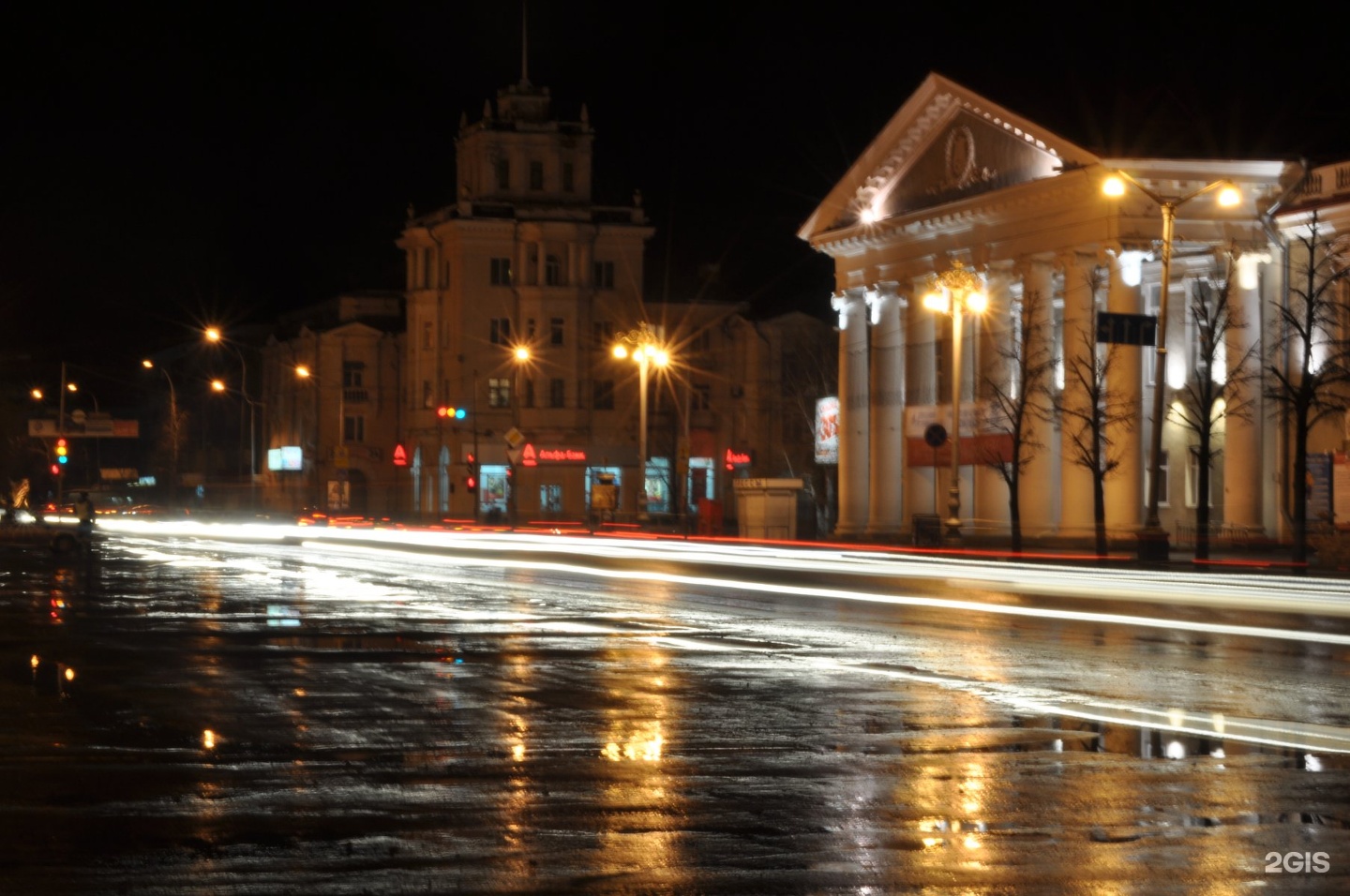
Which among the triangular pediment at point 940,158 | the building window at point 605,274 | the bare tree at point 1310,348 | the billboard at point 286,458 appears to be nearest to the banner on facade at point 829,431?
the triangular pediment at point 940,158

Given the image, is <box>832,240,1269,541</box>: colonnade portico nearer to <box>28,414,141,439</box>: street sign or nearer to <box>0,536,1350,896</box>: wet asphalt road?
<box>28,414,141,439</box>: street sign

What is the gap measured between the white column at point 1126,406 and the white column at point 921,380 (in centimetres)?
922

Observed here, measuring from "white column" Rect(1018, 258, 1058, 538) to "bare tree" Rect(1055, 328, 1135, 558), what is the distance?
1.38 meters

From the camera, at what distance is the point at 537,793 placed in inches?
418

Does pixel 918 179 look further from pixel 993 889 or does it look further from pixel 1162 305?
pixel 993 889

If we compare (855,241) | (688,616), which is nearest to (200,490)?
(855,241)

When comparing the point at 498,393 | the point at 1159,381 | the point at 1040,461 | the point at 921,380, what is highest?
the point at 498,393

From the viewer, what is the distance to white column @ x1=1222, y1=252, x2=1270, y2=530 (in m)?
54.8

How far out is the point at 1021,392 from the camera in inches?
2133

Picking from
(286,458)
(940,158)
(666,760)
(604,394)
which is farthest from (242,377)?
(666,760)

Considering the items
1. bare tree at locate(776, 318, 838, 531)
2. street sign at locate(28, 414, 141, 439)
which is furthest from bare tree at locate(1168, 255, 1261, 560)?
street sign at locate(28, 414, 141, 439)

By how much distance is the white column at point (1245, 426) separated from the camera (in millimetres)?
54844

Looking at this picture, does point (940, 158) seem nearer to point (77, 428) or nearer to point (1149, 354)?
point (1149, 354)

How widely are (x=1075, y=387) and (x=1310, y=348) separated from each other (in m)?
12.8
